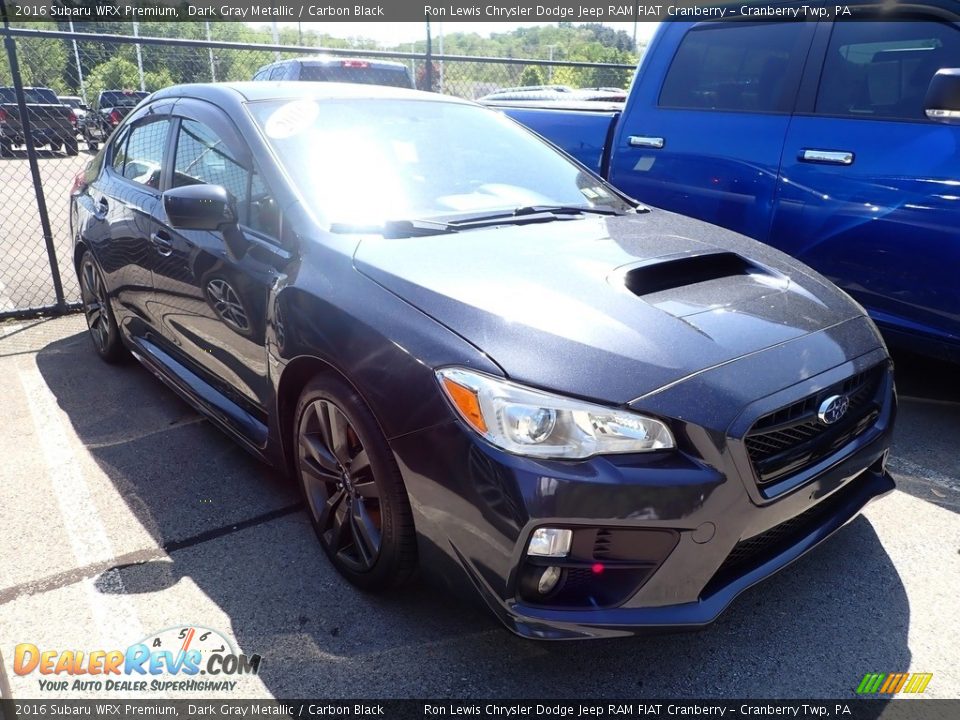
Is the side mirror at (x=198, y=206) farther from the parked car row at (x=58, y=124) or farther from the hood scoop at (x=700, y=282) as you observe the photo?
the parked car row at (x=58, y=124)

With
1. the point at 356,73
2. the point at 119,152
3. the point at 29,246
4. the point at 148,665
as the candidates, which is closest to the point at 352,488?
the point at 148,665

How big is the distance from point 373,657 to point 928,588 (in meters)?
1.87

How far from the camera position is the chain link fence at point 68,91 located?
5.60 meters

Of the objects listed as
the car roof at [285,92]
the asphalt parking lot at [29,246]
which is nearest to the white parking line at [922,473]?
the car roof at [285,92]

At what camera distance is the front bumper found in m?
1.84

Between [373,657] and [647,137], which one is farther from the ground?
[647,137]

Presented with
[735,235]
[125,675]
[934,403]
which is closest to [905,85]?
[735,235]

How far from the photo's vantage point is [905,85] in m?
3.57

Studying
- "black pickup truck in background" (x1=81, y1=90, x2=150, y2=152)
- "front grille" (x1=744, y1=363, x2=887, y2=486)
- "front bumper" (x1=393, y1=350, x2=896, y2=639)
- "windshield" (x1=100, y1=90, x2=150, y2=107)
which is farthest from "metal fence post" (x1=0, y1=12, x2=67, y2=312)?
"windshield" (x1=100, y1=90, x2=150, y2=107)

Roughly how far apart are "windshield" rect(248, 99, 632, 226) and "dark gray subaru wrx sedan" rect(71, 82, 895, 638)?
0.05ft

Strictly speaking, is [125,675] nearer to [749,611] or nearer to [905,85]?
[749,611]

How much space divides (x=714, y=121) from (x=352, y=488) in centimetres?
304

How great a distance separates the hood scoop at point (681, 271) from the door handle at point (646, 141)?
189 cm

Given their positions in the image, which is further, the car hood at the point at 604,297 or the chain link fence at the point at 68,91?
the chain link fence at the point at 68,91
